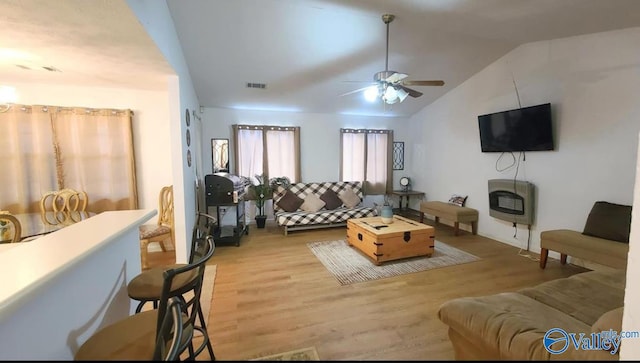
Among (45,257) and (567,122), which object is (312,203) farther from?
(45,257)

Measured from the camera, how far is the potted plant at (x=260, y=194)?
187 inches

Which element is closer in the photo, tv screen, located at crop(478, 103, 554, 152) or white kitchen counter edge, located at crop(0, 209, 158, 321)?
white kitchen counter edge, located at crop(0, 209, 158, 321)

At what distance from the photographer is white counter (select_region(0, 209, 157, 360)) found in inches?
29.8

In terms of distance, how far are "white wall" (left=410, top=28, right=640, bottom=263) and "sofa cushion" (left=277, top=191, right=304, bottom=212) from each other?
3015 millimetres

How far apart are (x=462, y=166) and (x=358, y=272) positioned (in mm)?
3051

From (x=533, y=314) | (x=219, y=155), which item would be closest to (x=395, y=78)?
(x=533, y=314)

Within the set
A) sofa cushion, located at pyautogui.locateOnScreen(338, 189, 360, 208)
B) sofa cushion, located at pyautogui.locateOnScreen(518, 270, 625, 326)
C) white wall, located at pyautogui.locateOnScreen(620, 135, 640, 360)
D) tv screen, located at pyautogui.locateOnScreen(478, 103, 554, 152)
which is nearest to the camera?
white wall, located at pyautogui.locateOnScreen(620, 135, 640, 360)

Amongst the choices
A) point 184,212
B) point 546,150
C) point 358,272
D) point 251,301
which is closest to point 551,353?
point 251,301

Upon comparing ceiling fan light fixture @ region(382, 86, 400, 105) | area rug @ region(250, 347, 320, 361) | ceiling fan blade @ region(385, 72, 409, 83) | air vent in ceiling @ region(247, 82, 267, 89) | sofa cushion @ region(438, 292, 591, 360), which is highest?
air vent in ceiling @ region(247, 82, 267, 89)

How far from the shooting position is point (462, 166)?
187 inches

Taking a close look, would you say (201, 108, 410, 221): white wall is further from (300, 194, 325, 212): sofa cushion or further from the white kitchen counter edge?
the white kitchen counter edge

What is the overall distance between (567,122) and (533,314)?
3019mm

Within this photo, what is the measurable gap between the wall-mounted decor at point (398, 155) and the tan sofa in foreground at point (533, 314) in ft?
13.5

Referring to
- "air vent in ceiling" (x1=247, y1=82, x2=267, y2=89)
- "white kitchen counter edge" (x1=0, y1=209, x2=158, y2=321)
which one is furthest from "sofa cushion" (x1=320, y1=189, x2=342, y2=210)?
"white kitchen counter edge" (x1=0, y1=209, x2=158, y2=321)
